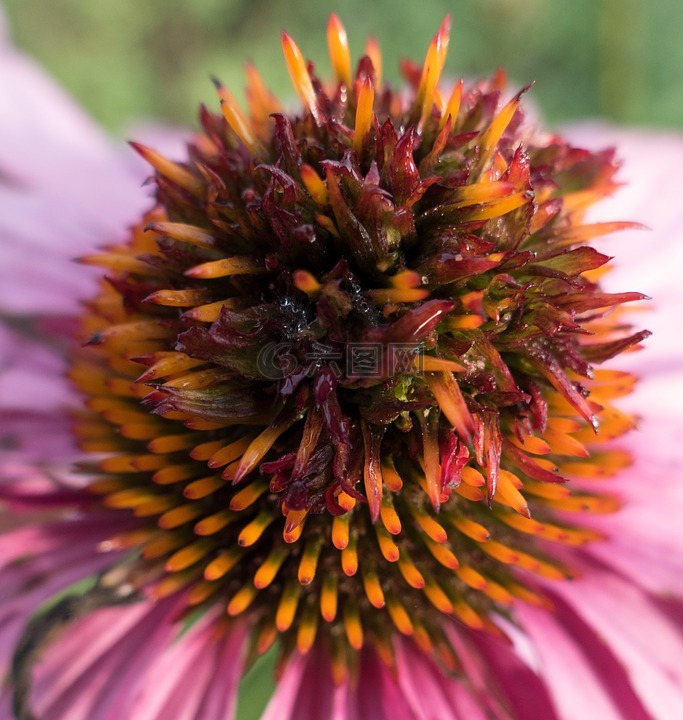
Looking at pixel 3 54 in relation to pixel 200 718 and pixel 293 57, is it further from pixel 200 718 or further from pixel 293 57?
pixel 200 718

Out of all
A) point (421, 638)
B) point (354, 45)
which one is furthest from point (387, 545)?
Answer: point (354, 45)

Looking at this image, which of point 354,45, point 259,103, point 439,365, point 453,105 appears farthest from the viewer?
point 354,45

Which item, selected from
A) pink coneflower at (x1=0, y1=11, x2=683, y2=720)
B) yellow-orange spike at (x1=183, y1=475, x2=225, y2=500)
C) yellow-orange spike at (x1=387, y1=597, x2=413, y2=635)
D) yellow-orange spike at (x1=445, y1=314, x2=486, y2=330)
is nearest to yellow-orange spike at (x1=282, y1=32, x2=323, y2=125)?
pink coneflower at (x1=0, y1=11, x2=683, y2=720)

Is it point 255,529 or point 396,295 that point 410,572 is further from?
point 396,295

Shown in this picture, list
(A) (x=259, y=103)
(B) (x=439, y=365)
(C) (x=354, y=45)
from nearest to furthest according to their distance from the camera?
(B) (x=439, y=365) → (A) (x=259, y=103) → (C) (x=354, y=45)

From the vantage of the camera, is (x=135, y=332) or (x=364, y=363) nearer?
(x=364, y=363)

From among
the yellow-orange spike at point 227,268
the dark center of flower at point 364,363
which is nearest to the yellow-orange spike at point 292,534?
the dark center of flower at point 364,363

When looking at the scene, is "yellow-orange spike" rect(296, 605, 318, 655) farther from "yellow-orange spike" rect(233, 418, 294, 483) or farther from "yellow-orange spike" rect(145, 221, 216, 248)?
"yellow-orange spike" rect(145, 221, 216, 248)
